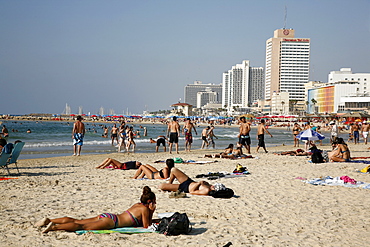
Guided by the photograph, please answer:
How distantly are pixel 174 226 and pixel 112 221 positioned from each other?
31.1 inches

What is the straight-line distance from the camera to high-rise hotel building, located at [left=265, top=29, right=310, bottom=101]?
471 ft

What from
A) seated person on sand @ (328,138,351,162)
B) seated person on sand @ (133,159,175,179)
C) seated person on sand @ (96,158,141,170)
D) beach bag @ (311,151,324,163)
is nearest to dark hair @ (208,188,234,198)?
seated person on sand @ (133,159,175,179)

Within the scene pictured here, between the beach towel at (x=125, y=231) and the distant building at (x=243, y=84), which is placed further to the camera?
the distant building at (x=243, y=84)

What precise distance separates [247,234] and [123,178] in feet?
15.4

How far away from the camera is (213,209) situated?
611cm

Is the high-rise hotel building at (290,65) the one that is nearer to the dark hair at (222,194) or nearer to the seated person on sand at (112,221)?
the dark hair at (222,194)

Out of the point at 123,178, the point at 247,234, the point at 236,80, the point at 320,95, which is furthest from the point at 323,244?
the point at 236,80

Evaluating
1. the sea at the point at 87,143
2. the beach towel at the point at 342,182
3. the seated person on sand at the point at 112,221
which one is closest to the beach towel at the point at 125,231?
the seated person on sand at the point at 112,221

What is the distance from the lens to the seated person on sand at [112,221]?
461 centimetres

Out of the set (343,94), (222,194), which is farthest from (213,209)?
(343,94)

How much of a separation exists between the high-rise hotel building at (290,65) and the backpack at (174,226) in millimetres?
143671

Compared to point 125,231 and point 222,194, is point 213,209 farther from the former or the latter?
point 125,231

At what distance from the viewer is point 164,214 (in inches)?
219

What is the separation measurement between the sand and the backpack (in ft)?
0.25
